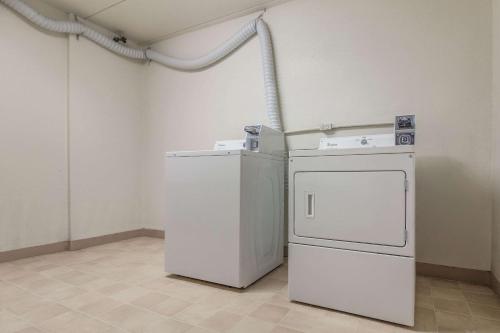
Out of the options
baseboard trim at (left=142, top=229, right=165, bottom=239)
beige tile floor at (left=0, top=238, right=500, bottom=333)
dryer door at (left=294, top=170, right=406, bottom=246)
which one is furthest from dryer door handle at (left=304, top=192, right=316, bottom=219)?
baseboard trim at (left=142, top=229, right=165, bottom=239)

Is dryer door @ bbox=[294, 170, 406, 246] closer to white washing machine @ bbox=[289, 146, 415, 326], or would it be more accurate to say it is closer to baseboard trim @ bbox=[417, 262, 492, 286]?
white washing machine @ bbox=[289, 146, 415, 326]

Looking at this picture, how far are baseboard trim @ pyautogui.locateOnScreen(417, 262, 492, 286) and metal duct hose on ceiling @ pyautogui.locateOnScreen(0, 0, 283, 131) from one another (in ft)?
5.36

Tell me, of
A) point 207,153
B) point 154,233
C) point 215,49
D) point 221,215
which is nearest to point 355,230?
point 221,215

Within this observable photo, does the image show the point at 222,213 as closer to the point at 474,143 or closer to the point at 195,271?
the point at 195,271

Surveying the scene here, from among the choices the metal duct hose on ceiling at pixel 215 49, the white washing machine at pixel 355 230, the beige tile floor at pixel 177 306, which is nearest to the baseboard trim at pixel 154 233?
the beige tile floor at pixel 177 306

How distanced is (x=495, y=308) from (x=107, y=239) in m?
3.42

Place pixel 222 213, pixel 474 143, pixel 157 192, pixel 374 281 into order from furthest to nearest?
1. pixel 157 192
2. pixel 474 143
3. pixel 222 213
4. pixel 374 281

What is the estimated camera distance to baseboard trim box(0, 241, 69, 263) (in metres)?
2.38

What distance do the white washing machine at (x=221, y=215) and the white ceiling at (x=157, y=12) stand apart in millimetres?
1674

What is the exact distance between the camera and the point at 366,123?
230cm

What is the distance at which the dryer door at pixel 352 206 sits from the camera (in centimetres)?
142

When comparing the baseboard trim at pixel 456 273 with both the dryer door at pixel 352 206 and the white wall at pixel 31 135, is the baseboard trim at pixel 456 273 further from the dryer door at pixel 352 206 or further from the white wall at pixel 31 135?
the white wall at pixel 31 135

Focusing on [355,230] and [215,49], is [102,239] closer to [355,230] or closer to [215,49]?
[215,49]

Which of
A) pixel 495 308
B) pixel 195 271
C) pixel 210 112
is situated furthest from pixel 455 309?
pixel 210 112
